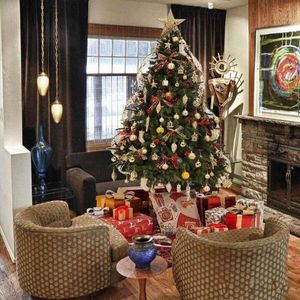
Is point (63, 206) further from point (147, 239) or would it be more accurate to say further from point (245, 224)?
point (245, 224)

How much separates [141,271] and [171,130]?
5.08 feet

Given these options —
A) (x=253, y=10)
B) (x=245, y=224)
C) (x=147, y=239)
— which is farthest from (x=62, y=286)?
(x=253, y=10)

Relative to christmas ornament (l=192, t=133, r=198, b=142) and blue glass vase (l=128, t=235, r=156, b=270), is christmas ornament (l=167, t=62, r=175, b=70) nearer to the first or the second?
christmas ornament (l=192, t=133, r=198, b=142)

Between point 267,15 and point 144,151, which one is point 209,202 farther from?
point 267,15

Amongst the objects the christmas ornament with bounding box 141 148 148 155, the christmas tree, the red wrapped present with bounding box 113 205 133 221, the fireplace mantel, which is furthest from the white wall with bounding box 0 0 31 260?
the fireplace mantel

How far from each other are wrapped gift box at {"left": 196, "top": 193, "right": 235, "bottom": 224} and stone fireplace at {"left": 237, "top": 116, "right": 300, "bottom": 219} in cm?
124

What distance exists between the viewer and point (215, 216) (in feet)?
14.9

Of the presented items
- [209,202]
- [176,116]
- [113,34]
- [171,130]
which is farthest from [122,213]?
[113,34]

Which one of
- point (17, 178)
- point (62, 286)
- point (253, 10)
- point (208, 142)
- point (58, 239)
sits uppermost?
point (253, 10)

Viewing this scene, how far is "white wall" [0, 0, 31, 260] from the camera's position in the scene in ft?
14.2

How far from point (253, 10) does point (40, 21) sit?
2.86m

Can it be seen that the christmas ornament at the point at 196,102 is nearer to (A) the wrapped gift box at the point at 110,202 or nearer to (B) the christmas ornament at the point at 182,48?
(B) the christmas ornament at the point at 182,48

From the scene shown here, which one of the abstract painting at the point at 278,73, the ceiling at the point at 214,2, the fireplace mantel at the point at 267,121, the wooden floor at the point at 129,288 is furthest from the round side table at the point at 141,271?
the ceiling at the point at 214,2

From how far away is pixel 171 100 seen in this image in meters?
4.41
